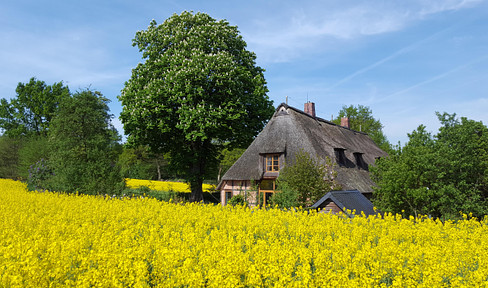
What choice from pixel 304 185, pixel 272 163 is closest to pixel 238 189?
pixel 272 163

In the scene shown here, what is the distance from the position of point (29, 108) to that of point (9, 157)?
811 cm

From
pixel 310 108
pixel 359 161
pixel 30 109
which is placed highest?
pixel 30 109

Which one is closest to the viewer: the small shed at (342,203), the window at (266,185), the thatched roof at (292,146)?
the small shed at (342,203)

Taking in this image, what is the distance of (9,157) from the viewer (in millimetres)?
43875

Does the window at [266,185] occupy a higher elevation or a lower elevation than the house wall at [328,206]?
higher

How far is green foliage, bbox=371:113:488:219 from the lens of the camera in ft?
40.9

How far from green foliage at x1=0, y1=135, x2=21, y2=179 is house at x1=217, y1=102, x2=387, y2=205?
34.5 meters

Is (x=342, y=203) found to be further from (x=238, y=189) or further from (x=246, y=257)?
(x=238, y=189)

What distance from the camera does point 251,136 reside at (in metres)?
24.5

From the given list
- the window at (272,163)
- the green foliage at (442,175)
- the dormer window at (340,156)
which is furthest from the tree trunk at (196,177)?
the green foliage at (442,175)

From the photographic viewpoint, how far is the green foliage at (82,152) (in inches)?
765

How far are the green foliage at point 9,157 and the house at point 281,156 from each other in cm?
3452

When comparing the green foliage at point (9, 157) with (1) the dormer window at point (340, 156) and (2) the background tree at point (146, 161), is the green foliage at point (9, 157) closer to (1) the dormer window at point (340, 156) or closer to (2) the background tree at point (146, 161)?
(2) the background tree at point (146, 161)

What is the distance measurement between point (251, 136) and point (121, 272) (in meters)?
20.0
